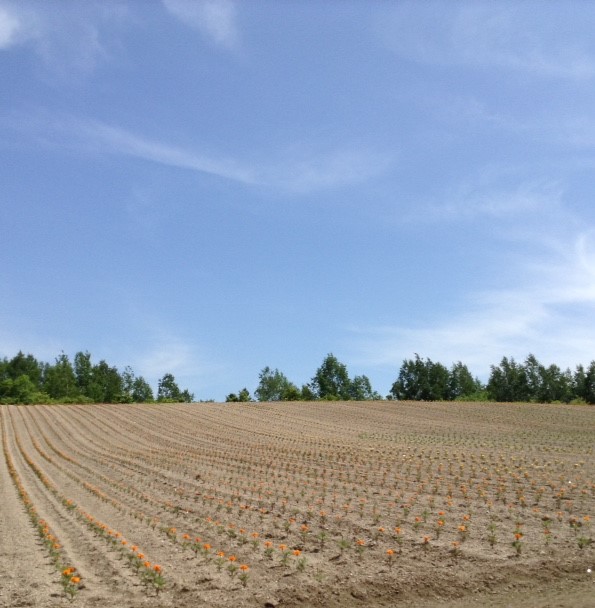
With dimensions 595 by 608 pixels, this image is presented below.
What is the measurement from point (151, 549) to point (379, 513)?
5074 mm

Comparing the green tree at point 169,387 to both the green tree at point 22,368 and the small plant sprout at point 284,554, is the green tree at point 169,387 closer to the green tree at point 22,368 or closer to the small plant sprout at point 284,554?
the green tree at point 22,368

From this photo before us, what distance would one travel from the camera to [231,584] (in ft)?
27.0

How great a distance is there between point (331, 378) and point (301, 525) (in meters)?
91.6

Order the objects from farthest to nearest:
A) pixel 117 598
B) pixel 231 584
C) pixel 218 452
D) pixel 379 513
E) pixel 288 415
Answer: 1. pixel 288 415
2. pixel 218 452
3. pixel 379 513
4. pixel 231 584
5. pixel 117 598

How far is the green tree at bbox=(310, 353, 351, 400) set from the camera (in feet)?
333

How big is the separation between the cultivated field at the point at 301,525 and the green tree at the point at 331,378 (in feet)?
236

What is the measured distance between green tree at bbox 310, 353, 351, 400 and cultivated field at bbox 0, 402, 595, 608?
72.1 metres

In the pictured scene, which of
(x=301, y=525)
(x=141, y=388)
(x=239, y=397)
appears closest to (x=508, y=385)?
(x=239, y=397)

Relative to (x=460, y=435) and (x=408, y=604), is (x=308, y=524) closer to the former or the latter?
(x=408, y=604)

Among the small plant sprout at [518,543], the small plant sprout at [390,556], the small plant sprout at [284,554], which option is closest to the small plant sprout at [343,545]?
the small plant sprout at [390,556]

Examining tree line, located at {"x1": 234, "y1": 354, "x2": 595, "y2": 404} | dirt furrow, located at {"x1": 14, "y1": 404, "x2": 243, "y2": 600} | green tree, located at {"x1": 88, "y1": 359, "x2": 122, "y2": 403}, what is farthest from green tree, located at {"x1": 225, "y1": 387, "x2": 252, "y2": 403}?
dirt furrow, located at {"x1": 14, "y1": 404, "x2": 243, "y2": 600}

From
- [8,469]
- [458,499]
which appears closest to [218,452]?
[8,469]

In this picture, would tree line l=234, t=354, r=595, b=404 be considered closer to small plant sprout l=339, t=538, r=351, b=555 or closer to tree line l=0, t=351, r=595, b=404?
tree line l=0, t=351, r=595, b=404

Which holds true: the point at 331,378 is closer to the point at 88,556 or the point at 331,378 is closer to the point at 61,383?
the point at 61,383
